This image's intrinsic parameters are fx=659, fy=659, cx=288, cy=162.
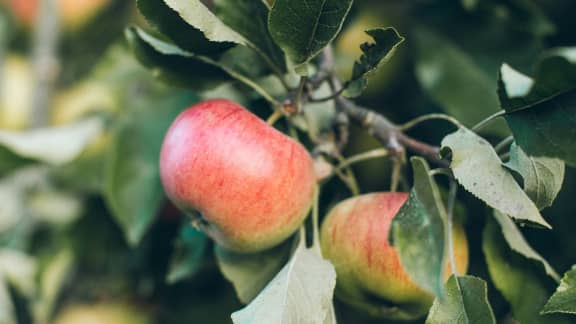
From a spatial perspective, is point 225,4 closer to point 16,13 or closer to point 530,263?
point 530,263

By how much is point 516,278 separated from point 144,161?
0.54 meters

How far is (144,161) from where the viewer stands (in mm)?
982

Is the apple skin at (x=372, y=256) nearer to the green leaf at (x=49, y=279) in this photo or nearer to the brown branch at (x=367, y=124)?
the brown branch at (x=367, y=124)

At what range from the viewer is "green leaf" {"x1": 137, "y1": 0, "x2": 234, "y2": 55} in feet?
2.22

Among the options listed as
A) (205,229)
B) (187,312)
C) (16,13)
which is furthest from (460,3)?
(16,13)

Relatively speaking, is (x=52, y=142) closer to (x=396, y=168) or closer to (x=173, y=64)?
(x=173, y=64)

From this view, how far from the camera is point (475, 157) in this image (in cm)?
63

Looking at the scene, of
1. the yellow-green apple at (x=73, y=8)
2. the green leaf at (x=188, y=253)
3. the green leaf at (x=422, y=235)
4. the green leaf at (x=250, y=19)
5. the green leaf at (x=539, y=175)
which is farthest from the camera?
the yellow-green apple at (x=73, y=8)

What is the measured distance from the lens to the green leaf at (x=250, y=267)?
79cm

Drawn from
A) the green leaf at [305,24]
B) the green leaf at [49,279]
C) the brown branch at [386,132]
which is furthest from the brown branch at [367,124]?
the green leaf at [49,279]

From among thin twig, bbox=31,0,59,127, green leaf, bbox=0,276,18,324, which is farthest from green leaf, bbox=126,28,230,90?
thin twig, bbox=31,0,59,127

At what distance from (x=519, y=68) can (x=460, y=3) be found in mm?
152

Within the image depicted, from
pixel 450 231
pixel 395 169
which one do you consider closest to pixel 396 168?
pixel 395 169

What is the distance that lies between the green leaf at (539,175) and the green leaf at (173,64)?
352 mm
